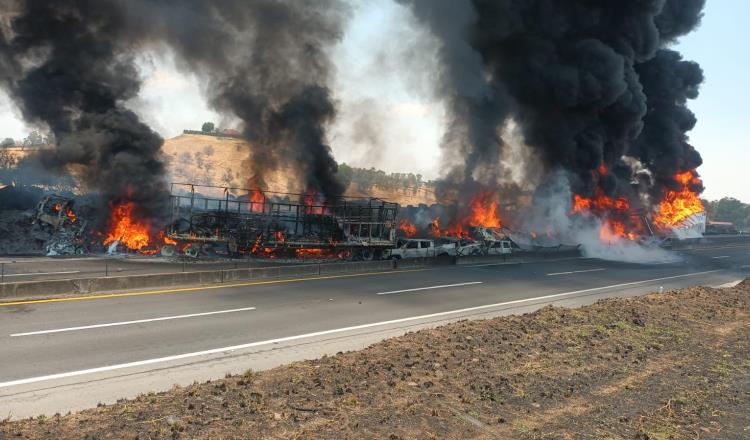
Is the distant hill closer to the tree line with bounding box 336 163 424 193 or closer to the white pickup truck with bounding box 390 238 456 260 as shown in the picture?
the tree line with bounding box 336 163 424 193

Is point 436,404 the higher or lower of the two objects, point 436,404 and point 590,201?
the lower

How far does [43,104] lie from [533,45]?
118 feet

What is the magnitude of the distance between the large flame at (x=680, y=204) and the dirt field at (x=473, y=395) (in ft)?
160

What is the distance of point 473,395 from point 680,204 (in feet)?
184

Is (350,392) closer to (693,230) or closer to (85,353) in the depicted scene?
(85,353)

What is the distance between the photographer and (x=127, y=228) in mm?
26453

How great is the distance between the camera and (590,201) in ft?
149

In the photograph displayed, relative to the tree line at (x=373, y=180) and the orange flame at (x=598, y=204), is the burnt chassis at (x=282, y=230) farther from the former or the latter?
the tree line at (x=373, y=180)

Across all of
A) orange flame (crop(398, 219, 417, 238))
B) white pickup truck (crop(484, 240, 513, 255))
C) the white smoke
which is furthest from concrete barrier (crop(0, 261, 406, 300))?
the white smoke

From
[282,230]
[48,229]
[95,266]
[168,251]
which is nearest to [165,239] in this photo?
[168,251]

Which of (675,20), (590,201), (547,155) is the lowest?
(590,201)

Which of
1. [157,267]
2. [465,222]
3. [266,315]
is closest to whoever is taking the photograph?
[266,315]

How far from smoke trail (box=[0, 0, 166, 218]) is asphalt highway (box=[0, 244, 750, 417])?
44.0 feet

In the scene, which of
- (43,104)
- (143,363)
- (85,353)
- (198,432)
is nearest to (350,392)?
(198,432)
